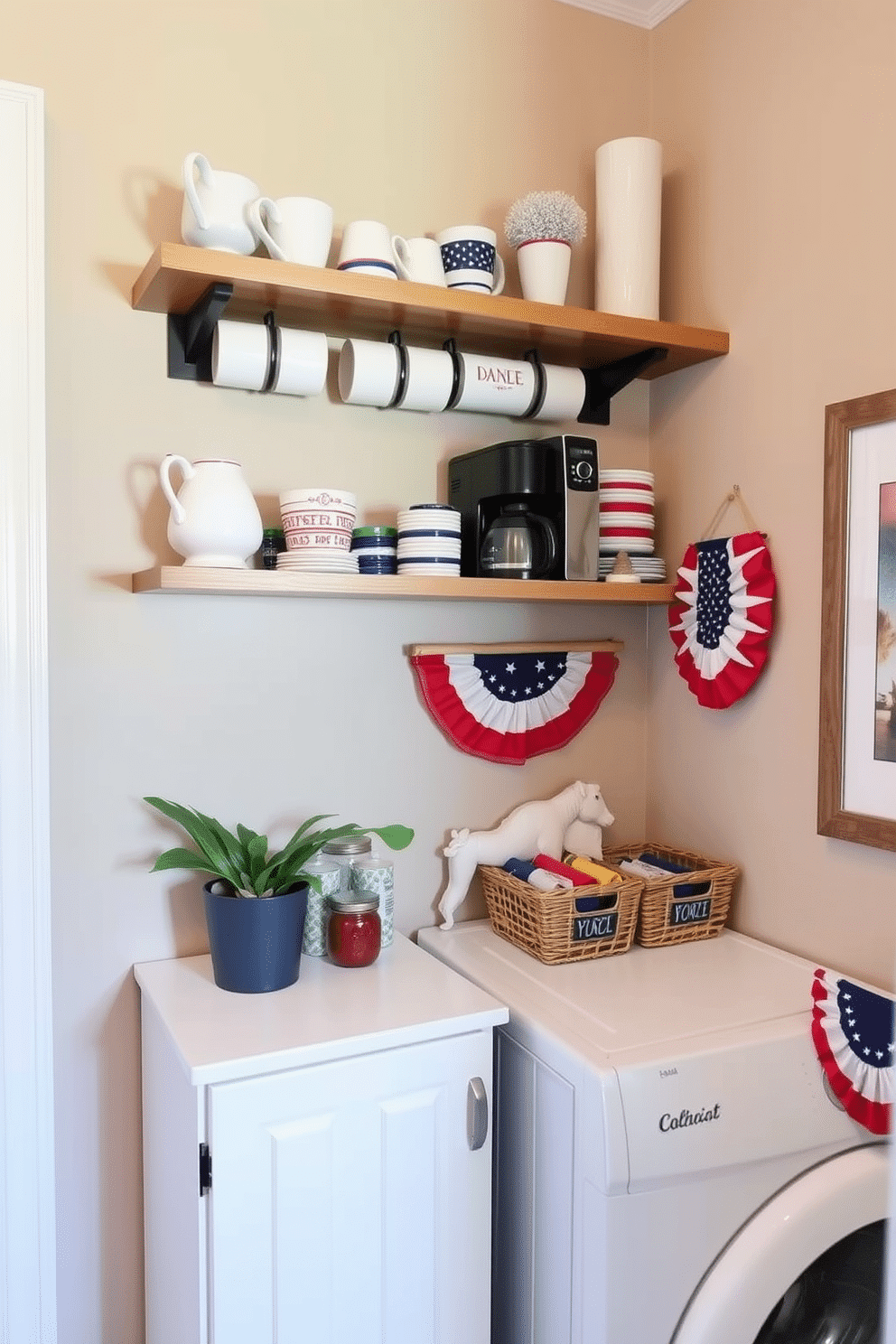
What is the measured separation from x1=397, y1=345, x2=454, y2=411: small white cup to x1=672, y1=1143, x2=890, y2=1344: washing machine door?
126 centimetres

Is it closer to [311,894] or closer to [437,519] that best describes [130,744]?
[311,894]

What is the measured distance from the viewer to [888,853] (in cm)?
149

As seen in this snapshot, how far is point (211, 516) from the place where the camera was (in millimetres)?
1444

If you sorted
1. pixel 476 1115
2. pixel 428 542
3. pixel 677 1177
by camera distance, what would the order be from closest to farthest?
1. pixel 677 1177
2. pixel 476 1115
3. pixel 428 542

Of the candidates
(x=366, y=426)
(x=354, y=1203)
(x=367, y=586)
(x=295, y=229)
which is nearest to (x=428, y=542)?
(x=367, y=586)

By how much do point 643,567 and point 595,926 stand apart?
0.62 meters

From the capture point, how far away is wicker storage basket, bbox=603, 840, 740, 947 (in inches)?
66.7

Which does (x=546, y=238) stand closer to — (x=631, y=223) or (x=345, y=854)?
(x=631, y=223)

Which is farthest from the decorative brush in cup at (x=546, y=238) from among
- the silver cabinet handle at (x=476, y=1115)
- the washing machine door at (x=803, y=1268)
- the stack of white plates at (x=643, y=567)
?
the washing machine door at (x=803, y=1268)

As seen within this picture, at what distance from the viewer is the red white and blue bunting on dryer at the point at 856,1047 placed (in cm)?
132

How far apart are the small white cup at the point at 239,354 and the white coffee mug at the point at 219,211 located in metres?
0.11

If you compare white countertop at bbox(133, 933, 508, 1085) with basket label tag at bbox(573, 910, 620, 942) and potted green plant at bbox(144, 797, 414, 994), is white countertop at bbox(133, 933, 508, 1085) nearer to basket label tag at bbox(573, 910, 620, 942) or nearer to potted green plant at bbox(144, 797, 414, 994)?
potted green plant at bbox(144, 797, 414, 994)

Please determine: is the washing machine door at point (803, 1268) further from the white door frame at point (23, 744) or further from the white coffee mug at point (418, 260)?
the white coffee mug at point (418, 260)

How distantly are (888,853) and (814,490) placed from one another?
0.56m
